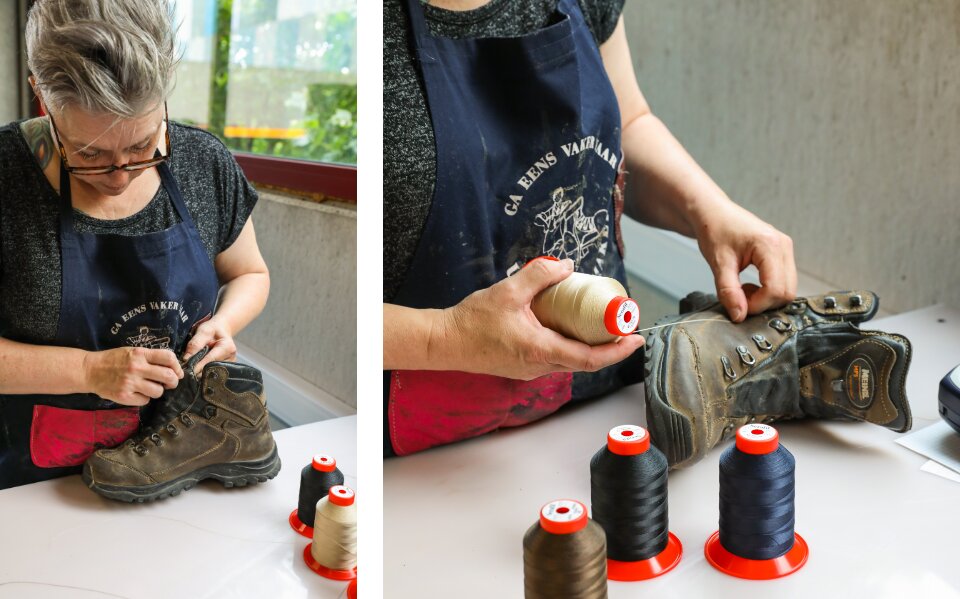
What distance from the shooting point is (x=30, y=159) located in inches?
16.6

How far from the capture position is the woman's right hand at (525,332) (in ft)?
1.91

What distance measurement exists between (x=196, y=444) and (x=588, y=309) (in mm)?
273

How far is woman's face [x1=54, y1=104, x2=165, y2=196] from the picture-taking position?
423 mm

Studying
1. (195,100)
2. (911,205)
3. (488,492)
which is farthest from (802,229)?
(195,100)

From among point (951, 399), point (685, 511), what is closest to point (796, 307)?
point (951, 399)

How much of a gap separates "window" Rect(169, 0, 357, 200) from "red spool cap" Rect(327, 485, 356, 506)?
204 mm

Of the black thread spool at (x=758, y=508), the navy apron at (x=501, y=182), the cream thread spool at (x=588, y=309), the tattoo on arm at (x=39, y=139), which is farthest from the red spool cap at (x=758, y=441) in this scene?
the tattoo on arm at (x=39, y=139)

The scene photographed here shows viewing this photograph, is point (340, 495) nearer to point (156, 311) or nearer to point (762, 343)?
point (156, 311)

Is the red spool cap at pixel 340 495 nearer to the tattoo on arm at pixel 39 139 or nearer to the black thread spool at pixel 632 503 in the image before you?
the black thread spool at pixel 632 503

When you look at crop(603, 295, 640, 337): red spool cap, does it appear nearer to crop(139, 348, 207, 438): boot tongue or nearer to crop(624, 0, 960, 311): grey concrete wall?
crop(139, 348, 207, 438): boot tongue

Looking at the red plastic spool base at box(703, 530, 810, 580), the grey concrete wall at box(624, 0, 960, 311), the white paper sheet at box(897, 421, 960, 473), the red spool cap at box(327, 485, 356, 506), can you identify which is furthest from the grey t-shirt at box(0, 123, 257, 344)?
the grey concrete wall at box(624, 0, 960, 311)

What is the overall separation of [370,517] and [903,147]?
0.93 meters

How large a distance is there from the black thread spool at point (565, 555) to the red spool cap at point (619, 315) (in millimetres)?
130

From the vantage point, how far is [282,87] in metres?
0.55
